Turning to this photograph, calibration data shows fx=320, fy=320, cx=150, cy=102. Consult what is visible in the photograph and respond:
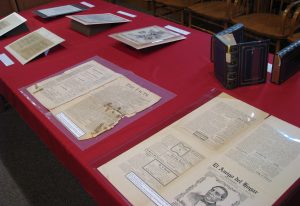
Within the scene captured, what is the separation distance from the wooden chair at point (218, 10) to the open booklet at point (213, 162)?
1.63m

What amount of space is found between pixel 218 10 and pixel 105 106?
185 centimetres

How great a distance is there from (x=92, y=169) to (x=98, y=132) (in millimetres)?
154

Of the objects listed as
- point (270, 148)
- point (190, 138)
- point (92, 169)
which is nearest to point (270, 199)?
point (270, 148)

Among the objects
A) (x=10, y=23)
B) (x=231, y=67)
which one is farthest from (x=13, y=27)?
(x=231, y=67)

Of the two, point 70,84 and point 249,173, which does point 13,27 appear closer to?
point 70,84

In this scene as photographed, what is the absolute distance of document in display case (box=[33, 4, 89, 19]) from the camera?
6.54 feet

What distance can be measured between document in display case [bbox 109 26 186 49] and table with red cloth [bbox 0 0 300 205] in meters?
0.04

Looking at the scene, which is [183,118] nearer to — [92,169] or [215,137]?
[215,137]

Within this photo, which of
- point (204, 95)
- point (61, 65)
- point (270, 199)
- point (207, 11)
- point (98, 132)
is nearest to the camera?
point (270, 199)

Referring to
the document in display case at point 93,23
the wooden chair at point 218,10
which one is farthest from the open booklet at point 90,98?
the wooden chair at point 218,10

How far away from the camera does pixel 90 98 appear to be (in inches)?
45.7

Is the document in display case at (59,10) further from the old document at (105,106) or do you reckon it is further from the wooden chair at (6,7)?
the wooden chair at (6,7)

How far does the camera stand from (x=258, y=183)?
756 millimetres

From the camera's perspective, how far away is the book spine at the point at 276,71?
106cm
